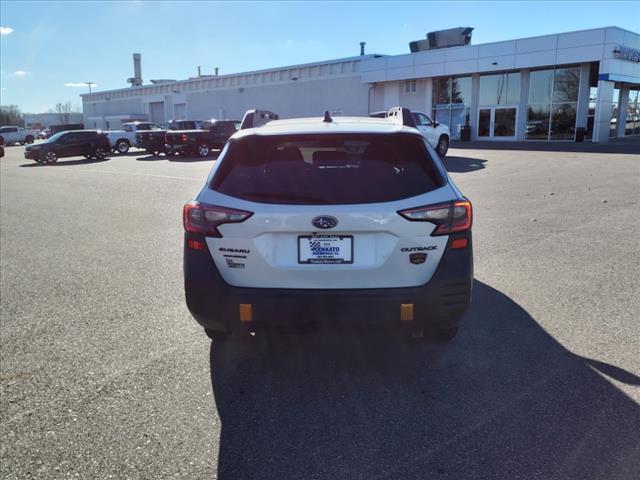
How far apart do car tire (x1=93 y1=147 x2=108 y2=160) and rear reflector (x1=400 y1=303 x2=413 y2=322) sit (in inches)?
1127

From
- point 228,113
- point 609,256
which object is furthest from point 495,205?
point 228,113

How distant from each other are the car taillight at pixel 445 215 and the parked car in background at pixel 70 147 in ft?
92.7

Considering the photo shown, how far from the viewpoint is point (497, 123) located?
33.4 meters

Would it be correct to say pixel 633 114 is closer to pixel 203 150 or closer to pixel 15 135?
pixel 203 150

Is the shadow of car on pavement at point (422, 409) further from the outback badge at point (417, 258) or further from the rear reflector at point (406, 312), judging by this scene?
the outback badge at point (417, 258)

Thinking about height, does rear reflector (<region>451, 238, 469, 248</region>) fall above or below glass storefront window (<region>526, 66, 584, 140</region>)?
below

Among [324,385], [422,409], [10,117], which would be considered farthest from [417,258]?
[10,117]

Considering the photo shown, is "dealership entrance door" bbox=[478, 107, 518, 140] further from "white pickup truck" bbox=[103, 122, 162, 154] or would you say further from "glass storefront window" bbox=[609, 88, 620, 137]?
"white pickup truck" bbox=[103, 122, 162, 154]

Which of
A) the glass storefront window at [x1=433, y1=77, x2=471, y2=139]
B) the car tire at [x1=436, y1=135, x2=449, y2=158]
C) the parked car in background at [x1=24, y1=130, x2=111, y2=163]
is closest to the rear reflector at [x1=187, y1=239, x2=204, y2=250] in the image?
the car tire at [x1=436, y1=135, x2=449, y2=158]

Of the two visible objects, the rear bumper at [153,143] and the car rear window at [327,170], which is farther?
the rear bumper at [153,143]

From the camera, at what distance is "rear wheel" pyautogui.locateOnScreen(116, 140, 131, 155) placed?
32219 millimetres

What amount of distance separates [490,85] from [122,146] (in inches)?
930

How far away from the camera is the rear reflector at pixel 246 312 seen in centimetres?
326

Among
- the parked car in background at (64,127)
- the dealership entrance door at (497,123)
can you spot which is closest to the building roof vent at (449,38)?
the dealership entrance door at (497,123)
